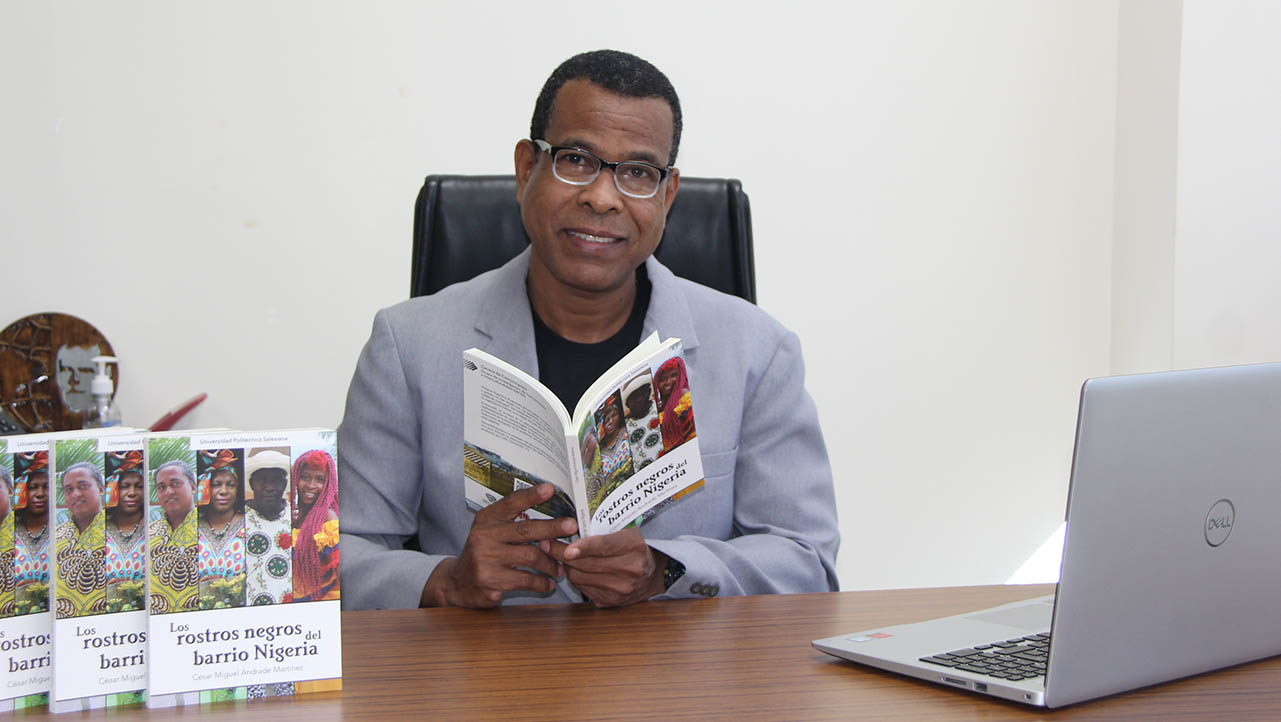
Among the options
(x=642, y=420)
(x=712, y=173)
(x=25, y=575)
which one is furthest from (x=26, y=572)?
(x=712, y=173)

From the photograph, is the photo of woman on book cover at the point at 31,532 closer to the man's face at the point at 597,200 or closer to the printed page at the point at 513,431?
the printed page at the point at 513,431

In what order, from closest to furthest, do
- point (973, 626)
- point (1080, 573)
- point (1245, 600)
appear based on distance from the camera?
1. point (1080, 573)
2. point (1245, 600)
3. point (973, 626)

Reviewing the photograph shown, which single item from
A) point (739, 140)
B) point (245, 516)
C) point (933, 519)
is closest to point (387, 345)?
point (245, 516)

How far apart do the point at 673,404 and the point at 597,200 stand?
0.45 meters

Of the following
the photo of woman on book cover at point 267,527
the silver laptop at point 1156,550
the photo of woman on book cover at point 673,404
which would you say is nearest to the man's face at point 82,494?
the photo of woman on book cover at point 267,527

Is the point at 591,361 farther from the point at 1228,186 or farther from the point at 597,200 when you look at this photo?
the point at 1228,186

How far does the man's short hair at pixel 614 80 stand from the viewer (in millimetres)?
1479

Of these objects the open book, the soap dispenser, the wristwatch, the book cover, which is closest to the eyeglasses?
the open book

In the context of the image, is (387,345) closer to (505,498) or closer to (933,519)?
(505,498)

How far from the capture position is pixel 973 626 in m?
1.05

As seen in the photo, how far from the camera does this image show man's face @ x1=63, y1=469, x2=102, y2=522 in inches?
32.2

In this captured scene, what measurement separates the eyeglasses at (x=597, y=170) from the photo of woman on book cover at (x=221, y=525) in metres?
0.75

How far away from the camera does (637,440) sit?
1.08 metres

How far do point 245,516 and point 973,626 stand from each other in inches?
26.3
